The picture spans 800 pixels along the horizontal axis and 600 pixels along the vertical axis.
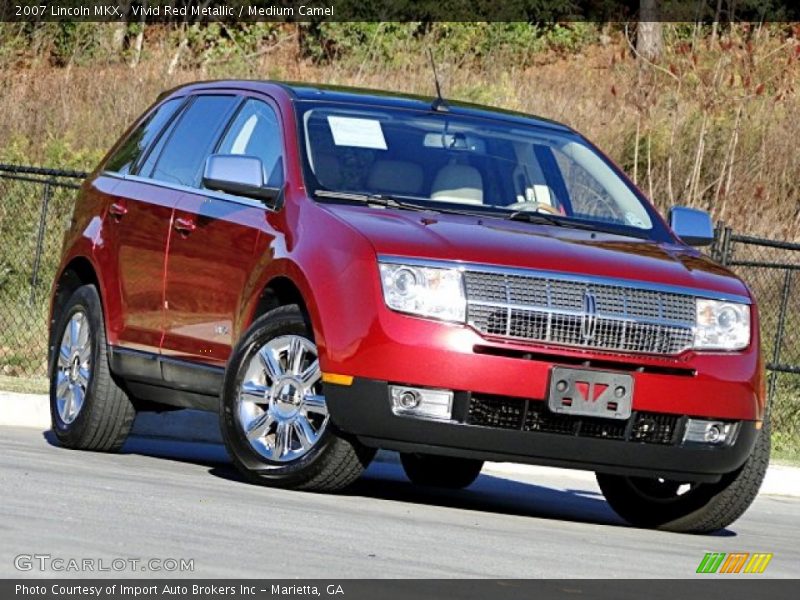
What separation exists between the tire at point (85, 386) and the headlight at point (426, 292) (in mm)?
2561

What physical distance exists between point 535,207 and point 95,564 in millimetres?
4080

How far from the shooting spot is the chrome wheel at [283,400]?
28.6ft

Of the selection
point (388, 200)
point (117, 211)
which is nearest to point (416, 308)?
point (388, 200)

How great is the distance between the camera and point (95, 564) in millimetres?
6027

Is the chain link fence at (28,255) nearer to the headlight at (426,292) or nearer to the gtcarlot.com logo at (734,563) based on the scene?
the headlight at (426,292)

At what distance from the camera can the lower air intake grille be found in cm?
837

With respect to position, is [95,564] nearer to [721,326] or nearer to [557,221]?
[721,326]

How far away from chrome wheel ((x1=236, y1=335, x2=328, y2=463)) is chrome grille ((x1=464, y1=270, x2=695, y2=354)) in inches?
30.8

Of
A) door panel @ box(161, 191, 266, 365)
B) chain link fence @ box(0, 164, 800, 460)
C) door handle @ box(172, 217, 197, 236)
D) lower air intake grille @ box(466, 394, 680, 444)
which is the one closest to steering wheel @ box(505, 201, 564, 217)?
door panel @ box(161, 191, 266, 365)

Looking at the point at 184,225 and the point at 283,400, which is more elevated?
the point at 184,225

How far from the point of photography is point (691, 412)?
8.65m

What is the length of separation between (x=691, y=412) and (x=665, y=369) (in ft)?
0.72

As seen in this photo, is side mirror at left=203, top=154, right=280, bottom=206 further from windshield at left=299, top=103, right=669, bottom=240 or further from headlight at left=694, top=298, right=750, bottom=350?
headlight at left=694, top=298, right=750, bottom=350

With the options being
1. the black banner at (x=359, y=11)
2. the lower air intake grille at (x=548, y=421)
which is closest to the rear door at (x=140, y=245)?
the lower air intake grille at (x=548, y=421)
